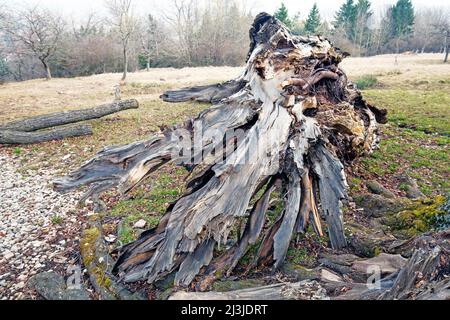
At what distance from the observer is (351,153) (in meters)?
6.41

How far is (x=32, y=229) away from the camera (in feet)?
19.9

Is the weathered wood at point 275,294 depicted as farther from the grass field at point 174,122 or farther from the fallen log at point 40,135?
the fallen log at point 40,135

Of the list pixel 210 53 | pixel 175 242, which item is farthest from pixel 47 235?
pixel 210 53

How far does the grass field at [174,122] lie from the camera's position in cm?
Answer: 681

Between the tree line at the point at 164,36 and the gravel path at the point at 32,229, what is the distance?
18115 mm

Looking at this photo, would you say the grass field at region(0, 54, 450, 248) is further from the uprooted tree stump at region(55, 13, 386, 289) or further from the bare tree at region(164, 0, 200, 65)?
the bare tree at region(164, 0, 200, 65)

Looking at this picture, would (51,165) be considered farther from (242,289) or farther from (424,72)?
(424,72)

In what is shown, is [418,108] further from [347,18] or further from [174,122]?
[347,18]

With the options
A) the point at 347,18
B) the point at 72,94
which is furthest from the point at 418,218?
the point at 347,18

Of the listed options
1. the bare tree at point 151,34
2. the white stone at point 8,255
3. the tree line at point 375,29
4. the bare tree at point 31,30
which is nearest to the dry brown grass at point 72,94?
the bare tree at point 31,30

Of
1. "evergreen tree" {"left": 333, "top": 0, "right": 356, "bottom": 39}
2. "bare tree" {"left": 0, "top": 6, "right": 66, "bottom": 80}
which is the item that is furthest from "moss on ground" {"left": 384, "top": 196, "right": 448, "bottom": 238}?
"evergreen tree" {"left": 333, "top": 0, "right": 356, "bottom": 39}

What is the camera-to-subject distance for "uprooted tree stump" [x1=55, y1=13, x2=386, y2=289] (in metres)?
3.71

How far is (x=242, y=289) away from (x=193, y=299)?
1.93 feet

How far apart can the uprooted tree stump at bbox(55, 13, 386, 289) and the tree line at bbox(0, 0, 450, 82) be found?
72.6ft
